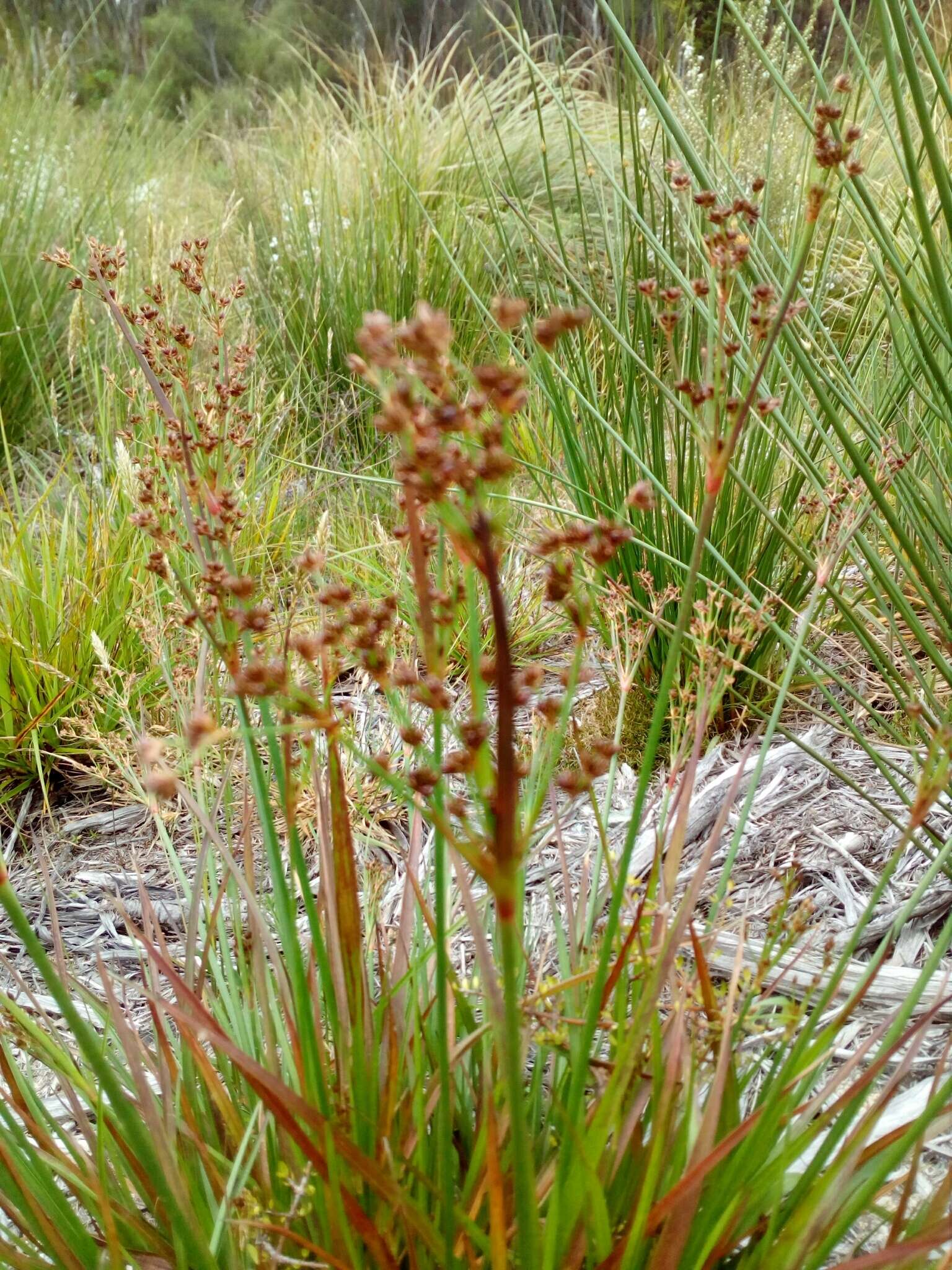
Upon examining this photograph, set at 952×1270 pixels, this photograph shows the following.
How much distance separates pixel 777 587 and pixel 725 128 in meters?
2.52

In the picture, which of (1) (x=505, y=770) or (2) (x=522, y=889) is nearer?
(1) (x=505, y=770)

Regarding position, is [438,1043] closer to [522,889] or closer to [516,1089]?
[522,889]

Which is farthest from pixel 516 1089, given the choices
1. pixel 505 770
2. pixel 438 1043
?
pixel 438 1043

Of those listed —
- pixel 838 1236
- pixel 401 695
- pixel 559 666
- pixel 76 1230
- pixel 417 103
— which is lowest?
pixel 559 666

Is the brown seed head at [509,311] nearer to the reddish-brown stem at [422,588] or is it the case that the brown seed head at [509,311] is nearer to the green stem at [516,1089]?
the reddish-brown stem at [422,588]

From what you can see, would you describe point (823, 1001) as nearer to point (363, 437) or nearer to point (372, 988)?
point (372, 988)

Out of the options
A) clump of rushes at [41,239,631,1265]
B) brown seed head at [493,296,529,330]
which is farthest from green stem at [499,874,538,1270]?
brown seed head at [493,296,529,330]

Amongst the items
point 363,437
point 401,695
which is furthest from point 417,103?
point 401,695

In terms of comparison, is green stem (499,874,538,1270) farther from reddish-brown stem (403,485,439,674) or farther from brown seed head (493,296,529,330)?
brown seed head (493,296,529,330)

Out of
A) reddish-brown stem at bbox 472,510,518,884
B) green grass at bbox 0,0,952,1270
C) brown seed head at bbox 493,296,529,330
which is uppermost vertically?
brown seed head at bbox 493,296,529,330

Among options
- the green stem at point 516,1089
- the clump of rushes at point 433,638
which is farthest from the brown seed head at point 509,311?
the green stem at point 516,1089

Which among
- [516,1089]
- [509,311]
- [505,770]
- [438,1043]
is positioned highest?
[509,311]

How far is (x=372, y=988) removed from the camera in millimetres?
1198

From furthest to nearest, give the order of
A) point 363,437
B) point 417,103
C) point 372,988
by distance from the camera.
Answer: point 417,103
point 363,437
point 372,988
